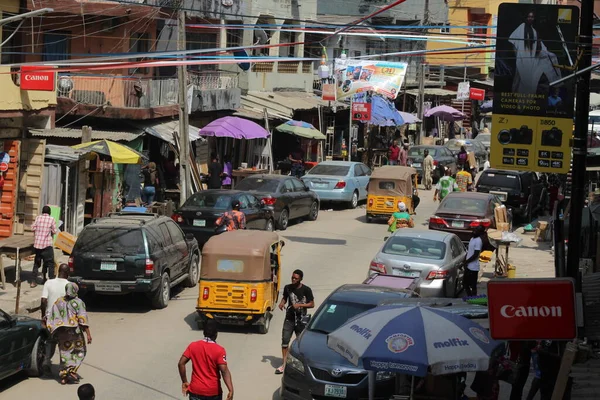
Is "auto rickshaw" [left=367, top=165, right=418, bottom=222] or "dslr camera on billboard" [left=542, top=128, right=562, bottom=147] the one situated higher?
"dslr camera on billboard" [left=542, top=128, right=562, bottom=147]

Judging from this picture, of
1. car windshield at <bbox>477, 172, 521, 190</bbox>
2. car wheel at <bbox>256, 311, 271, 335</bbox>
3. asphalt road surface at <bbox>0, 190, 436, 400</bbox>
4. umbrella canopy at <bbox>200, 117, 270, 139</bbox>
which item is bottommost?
asphalt road surface at <bbox>0, 190, 436, 400</bbox>

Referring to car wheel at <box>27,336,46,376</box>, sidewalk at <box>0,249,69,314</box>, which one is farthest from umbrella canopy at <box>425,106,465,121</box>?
car wheel at <box>27,336,46,376</box>

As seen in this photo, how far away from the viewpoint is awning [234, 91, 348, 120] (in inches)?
1526

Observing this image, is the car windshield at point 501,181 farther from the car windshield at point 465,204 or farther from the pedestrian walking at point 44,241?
the pedestrian walking at point 44,241

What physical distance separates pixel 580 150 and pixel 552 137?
2415 mm

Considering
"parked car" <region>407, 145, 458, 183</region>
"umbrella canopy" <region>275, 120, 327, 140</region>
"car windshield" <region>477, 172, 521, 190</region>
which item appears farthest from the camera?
"parked car" <region>407, 145, 458, 183</region>

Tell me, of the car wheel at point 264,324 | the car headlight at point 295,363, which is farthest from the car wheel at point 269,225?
the car headlight at point 295,363

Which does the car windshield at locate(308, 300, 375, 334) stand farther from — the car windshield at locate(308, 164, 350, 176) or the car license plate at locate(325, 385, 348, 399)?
the car windshield at locate(308, 164, 350, 176)

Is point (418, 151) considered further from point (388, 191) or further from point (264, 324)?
point (264, 324)

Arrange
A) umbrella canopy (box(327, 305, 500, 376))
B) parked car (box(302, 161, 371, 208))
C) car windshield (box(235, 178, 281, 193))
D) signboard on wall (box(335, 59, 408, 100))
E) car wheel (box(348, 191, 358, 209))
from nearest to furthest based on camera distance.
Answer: umbrella canopy (box(327, 305, 500, 376)) < car windshield (box(235, 178, 281, 193)) < parked car (box(302, 161, 371, 208)) < car wheel (box(348, 191, 358, 209)) < signboard on wall (box(335, 59, 408, 100))

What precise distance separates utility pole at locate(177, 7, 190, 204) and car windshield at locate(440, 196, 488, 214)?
769cm

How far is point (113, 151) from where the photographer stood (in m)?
24.0

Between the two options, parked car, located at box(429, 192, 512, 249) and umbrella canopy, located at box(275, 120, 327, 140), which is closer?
parked car, located at box(429, 192, 512, 249)

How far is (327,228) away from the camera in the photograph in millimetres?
29484
